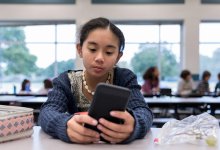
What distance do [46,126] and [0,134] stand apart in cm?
17

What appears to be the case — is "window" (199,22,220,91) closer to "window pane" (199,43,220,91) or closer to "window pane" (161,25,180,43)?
"window pane" (199,43,220,91)

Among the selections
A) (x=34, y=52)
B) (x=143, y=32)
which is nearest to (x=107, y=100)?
(x=143, y=32)

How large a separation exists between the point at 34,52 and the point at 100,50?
8951 millimetres

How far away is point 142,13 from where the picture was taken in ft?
29.0

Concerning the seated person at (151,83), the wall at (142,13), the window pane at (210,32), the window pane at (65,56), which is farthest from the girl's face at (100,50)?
the window pane at (210,32)

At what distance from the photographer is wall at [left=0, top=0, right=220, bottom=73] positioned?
8.75m

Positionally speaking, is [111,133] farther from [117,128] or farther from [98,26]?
[98,26]

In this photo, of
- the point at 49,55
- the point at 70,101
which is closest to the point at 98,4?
the point at 49,55

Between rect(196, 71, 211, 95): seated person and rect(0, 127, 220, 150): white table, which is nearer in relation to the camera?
rect(0, 127, 220, 150): white table

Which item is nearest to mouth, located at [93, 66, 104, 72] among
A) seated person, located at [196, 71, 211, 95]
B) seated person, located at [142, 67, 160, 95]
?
seated person, located at [142, 67, 160, 95]

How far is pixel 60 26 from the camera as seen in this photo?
9.41 m

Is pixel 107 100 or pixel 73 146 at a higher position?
pixel 107 100

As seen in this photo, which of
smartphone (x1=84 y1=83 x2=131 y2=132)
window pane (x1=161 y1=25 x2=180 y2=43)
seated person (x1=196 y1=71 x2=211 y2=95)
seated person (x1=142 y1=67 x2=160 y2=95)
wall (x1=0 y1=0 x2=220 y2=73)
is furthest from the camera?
window pane (x1=161 y1=25 x2=180 y2=43)

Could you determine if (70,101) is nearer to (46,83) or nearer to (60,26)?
(46,83)
